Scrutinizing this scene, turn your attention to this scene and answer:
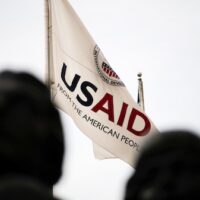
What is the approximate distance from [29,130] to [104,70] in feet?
32.7

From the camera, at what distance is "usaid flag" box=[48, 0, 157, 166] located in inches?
428

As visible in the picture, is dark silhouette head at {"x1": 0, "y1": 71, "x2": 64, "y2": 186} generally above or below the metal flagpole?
above

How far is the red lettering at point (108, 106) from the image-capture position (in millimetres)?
11156

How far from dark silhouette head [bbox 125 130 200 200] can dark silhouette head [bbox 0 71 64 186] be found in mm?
185

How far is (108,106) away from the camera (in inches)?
441

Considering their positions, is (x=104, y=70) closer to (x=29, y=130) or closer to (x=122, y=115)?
(x=122, y=115)

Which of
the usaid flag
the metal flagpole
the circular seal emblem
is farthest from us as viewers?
the metal flagpole

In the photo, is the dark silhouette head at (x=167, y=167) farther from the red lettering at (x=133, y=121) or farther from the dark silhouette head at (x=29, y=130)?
the red lettering at (x=133, y=121)

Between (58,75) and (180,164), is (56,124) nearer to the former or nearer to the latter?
(180,164)

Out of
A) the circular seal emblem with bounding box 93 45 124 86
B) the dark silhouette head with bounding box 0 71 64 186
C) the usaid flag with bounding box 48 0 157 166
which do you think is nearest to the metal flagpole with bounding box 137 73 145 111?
the circular seal emblem with bounding box 93 45 124 86

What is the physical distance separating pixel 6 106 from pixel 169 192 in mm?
405

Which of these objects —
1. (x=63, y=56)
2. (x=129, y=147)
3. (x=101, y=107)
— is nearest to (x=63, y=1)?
(x=63, y=56)

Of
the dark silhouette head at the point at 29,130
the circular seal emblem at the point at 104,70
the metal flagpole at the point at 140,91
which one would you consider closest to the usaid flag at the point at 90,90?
the circular seal emblem at the point at 104,70

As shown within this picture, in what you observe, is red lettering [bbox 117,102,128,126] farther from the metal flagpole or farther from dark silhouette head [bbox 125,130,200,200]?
dark silhouette head [bbox 125,130,200,200]
